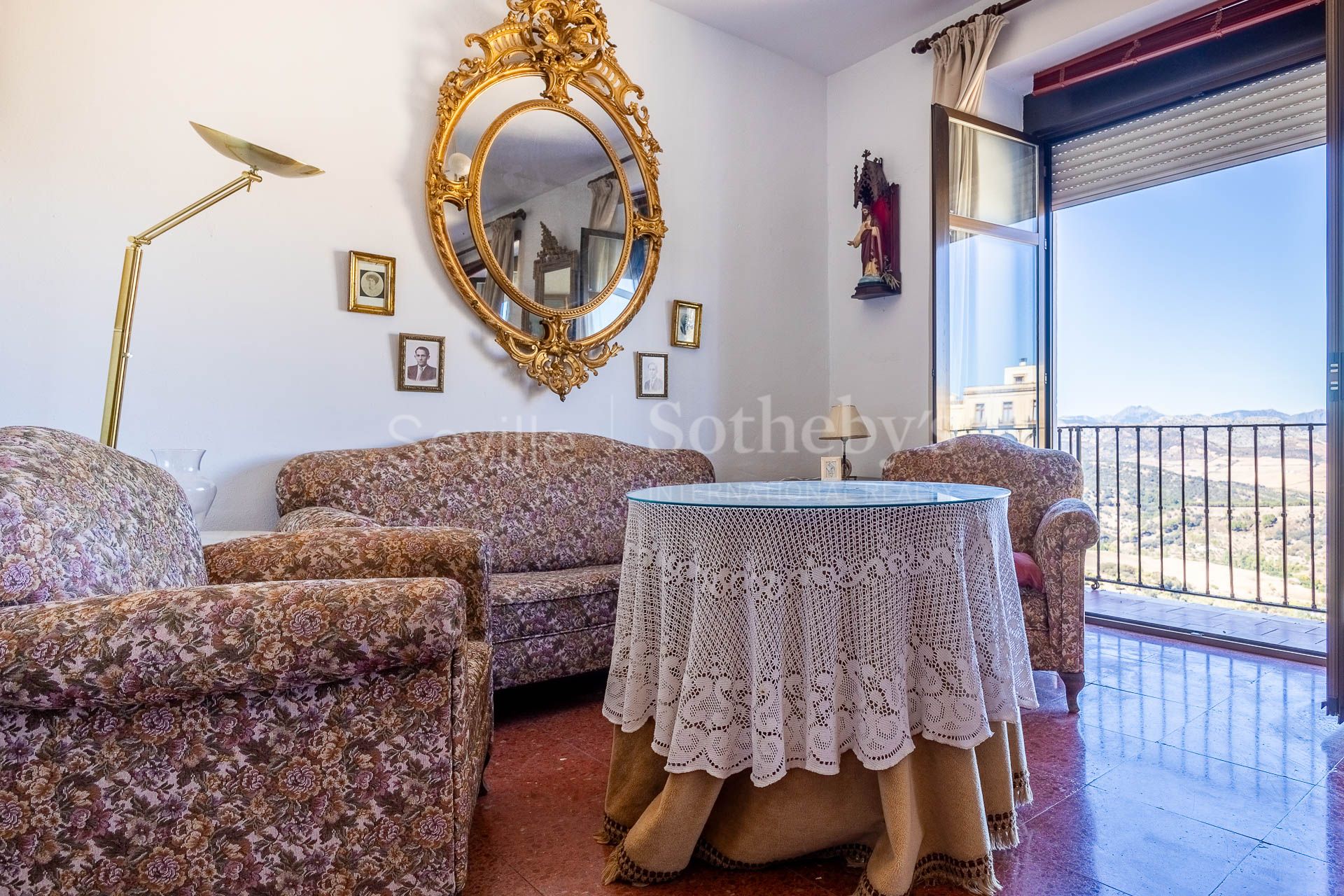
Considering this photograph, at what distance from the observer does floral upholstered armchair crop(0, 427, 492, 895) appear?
1.05 meters

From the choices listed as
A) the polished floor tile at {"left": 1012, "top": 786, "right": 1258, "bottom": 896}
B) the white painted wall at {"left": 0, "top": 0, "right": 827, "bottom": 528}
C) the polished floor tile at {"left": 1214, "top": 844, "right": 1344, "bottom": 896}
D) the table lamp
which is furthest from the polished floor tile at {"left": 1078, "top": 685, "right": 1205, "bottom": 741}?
the white painted wall at {"left": 0, "top": 0, "right": 827, "bottom": 528}

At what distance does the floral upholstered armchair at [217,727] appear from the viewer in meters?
1.05

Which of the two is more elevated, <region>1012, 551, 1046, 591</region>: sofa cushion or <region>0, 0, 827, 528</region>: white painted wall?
<region>0, 0, 827, 528</region>: white painted wall

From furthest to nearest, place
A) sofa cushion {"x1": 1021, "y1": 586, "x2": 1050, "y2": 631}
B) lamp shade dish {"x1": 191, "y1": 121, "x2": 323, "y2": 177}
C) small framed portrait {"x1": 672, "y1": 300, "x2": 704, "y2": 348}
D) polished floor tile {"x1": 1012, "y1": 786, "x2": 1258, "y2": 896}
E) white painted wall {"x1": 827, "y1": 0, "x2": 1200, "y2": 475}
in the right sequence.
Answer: small framed portrait {"x1": 672, "y1": 300, "x2": 704, "y2": 348}
white painted wall {"x1": 827, "y1": 0, "x2": 1200, "y2": 475}
sofa cushion {"x1": 1021, "y1": 586, "x2": 1050, "y2": 631}
lamp shade dish {"x1": 191, "y1": 121, "x2": 323, "y2": 177}
polished floor tile {"x1": 1012, "y1": 786, "x2": 1258, "y2": 896}

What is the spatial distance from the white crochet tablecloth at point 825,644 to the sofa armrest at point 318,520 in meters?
1.13

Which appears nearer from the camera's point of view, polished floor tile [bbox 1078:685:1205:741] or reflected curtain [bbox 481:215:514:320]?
polished floor tile [bbox 1078:685:1205:741]

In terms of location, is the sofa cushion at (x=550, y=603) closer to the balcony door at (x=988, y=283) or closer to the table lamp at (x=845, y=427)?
the table lamp at (x=845, y=427)

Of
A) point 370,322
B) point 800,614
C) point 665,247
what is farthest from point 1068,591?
point 370,322

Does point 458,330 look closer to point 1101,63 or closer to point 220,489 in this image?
point 220,489

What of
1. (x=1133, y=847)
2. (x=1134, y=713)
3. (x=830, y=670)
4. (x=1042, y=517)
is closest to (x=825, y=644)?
(x=830, y=670)

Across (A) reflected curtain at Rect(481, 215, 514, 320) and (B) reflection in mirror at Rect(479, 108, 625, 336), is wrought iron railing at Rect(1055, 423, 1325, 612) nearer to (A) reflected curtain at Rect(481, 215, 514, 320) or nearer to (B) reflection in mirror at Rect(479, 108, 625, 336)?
(B) reflection in mirror at Rect(479, 108, 625, 336)

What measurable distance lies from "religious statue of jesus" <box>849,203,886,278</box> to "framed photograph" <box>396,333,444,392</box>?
86.6 inches

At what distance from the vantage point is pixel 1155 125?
3.71m

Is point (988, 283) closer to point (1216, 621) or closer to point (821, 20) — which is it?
point (821, 20)
